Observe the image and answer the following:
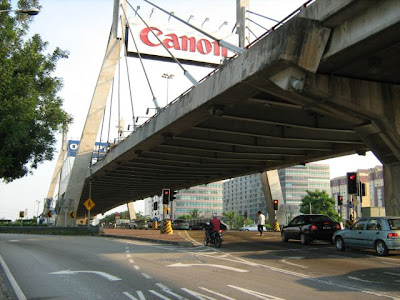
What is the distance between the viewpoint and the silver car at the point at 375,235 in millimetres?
14367

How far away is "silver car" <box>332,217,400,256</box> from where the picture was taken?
1437 centimetres

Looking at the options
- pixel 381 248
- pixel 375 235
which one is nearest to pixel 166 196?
pixel 375 235

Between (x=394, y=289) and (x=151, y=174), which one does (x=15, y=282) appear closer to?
(x=394, y=289)

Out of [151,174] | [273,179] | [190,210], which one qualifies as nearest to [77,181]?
[151,174]

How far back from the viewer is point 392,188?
16156mm

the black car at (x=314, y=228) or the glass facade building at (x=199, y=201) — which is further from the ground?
the glass facade building at (x=199, y=201)

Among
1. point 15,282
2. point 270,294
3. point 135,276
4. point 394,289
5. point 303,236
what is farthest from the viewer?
point 303,236

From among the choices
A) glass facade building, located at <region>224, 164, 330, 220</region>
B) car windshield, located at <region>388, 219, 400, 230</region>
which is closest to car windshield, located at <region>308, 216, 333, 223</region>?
car windshield, located at <region>388, 219, 400, 230</region>

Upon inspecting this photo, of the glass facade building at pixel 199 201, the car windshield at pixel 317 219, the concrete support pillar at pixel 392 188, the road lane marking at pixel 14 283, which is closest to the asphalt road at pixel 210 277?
the road lane marking at pixel 14 283

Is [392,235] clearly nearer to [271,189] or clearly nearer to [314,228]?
[314,228]

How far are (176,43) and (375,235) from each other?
3374cm

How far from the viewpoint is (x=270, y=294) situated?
7.75m

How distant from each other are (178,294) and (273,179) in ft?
119

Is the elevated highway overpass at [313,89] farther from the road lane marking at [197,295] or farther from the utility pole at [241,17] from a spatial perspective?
the road lane marking at [197,295]
